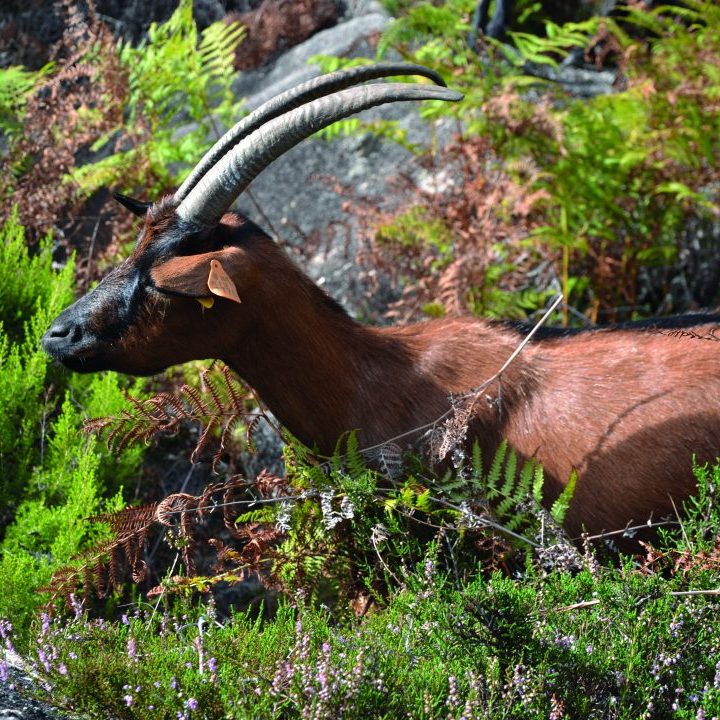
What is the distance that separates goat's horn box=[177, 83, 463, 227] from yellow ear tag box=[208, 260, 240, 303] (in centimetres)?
34

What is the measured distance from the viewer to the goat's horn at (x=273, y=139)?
12.8 feet

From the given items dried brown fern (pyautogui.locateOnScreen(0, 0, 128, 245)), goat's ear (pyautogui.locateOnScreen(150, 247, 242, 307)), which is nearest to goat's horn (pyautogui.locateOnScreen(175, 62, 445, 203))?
goat's ear (pyautogui.locateOnScreen(150, 247, 242, 307))

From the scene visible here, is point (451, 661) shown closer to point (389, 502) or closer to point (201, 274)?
point (389, 502)

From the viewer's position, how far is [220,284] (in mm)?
3918

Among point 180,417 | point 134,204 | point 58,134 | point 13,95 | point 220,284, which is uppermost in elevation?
point 13,95

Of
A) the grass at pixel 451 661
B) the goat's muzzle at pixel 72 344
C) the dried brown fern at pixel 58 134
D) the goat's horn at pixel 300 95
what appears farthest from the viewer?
the dried brown fern at pixel 58 134

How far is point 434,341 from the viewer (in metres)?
4.68

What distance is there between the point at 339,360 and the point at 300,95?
1.10 m

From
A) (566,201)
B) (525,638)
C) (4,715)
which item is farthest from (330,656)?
(566,201)

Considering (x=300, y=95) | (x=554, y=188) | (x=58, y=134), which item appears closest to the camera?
(x=300, y=95)

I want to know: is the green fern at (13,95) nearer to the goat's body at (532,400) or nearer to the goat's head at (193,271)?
the goat's head at (193,271)

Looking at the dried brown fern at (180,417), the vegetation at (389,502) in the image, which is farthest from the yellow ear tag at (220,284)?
the vegetation at (389,502)

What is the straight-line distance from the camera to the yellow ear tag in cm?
390

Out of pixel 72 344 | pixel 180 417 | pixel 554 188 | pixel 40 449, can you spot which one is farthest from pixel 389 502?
pixel 554 188
